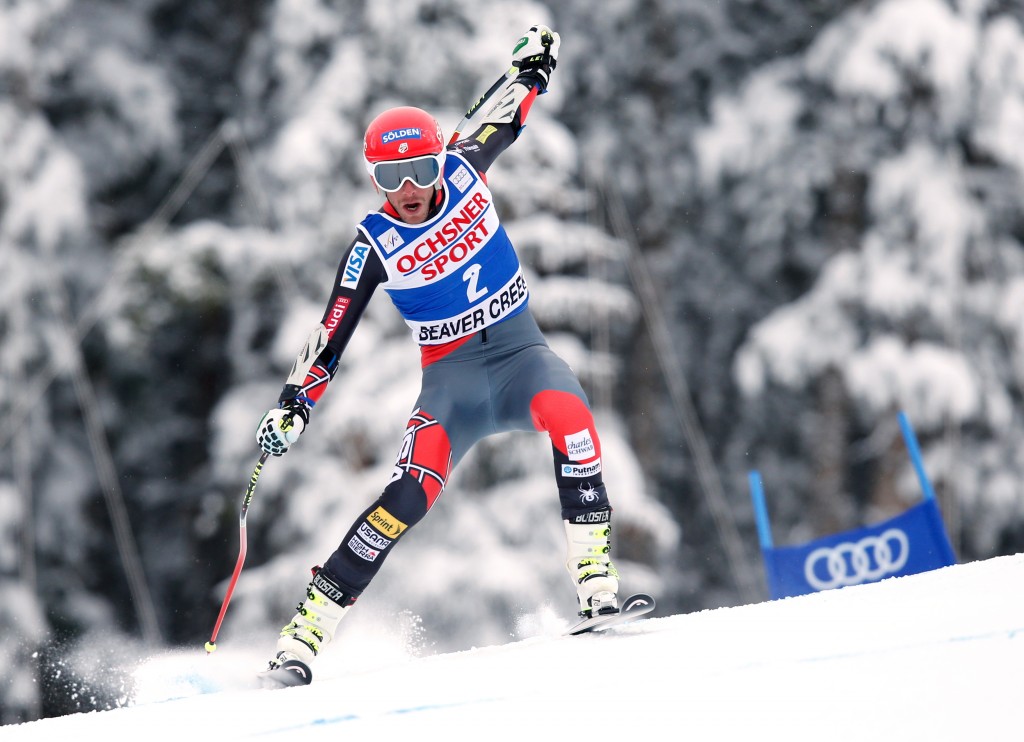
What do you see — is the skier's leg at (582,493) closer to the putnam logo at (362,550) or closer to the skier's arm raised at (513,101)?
the putnam logo at (362,550)

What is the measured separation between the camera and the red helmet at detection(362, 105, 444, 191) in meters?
4.53

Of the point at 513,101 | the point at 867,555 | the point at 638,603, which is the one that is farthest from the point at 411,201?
the point at 867,555

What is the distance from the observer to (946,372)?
12.0 m

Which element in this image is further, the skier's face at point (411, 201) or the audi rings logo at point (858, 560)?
the audi rings logo at point (858, 560)

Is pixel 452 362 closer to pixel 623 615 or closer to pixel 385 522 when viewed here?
pixel 385 522

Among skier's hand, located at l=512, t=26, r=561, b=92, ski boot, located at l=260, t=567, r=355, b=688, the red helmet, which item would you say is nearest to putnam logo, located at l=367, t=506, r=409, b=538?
ski boot, located at l=260, t=567, r=355, b=688

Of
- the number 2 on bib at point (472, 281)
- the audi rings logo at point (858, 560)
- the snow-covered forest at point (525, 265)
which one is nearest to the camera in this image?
the number 2 on bib at point (472, 281)

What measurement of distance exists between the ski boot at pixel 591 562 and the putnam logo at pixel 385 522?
599 millimetres

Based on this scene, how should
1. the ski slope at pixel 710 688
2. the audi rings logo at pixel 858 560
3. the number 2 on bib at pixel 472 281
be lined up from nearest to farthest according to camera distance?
the ski slope at pixel 710 688
the number 2 on bib at pixel 472 281
the audi rings logo at pixel 858 560

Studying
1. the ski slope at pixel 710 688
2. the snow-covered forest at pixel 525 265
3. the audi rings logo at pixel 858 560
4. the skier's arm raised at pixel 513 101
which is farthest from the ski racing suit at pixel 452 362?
the snow-covered forest at pixel 525 265

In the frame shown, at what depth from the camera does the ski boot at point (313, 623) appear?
14.8ft

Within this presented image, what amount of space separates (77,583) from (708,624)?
9.83 metres

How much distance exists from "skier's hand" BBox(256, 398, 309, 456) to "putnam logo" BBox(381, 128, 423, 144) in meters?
1.00

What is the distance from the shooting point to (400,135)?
4.53 meters
